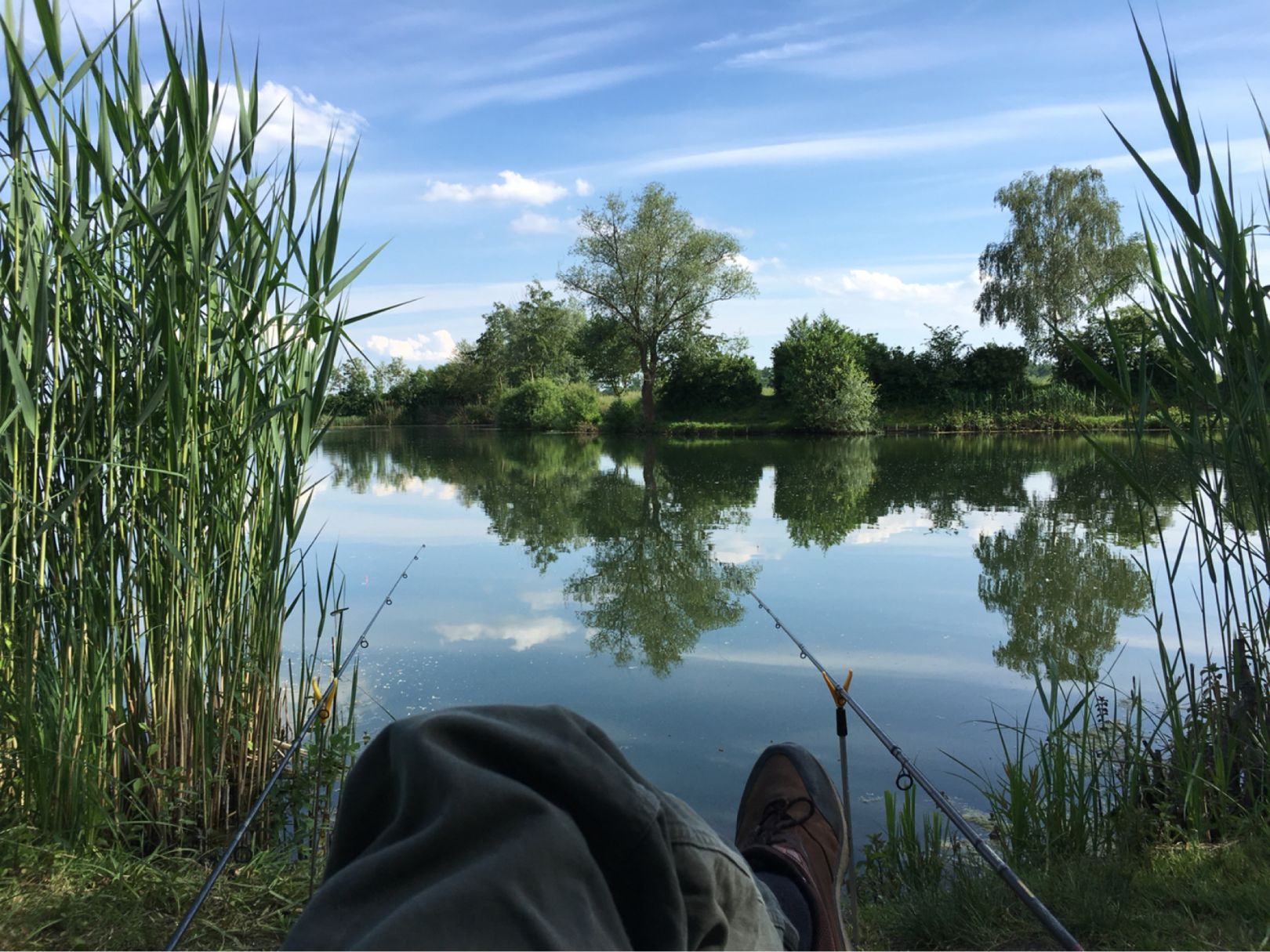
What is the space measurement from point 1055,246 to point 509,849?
29350 millimetres

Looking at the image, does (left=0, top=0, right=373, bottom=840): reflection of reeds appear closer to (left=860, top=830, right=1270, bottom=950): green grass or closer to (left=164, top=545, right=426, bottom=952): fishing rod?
(left=164, top=545, right=426, bottom=952): fishing rod

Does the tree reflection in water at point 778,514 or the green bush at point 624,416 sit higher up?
the green bush at point 624,416

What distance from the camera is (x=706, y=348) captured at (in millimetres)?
28156

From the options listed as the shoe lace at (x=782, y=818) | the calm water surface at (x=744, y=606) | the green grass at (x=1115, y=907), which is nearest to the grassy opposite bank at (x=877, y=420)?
the calm water surface at (x=744, y=606)

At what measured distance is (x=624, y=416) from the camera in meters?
28.6

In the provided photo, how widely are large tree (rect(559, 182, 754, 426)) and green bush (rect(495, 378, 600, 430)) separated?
9.38ft

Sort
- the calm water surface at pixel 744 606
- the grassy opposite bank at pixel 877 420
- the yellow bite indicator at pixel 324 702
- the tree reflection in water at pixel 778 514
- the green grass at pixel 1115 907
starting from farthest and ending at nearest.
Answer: the grassy opposite bank at pixel 877 420, the tree reflection in water at pixel 778 514, the calm water surface at pixel 744 606, the yellow bite indicator at pixel 324 702, the green grass at pixel 1115 907

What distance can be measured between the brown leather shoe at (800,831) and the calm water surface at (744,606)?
0.87m

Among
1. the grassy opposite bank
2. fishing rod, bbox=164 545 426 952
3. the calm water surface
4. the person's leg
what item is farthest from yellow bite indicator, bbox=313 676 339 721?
the grassy opposite bank

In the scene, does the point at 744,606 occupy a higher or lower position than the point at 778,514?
lower

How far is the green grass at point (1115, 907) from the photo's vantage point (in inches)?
73.4

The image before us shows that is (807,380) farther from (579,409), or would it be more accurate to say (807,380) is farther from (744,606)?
(744,606)

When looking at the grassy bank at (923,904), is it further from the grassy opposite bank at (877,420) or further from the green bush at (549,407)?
the green bush at (549,407)

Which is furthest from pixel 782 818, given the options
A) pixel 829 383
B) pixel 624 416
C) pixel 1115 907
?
pixel 624 416
